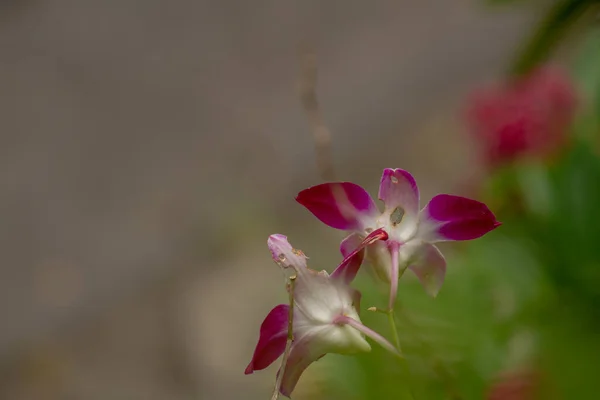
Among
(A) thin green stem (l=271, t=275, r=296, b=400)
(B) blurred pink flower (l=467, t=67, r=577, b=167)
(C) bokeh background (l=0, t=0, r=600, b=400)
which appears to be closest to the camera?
(A) thin green stem (l=271, t=275, r=296, b=400)

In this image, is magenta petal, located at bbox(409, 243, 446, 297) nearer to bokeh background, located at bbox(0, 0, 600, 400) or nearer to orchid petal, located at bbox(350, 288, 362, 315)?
orchid petal, located at bbox(350, 288, 362, 315)

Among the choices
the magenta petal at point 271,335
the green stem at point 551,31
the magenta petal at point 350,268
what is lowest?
the magenta petal at point 271,335

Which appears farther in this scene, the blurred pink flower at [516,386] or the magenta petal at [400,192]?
the blurred pink flower at [516,386]

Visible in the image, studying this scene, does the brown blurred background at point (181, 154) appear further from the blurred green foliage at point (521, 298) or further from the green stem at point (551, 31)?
the green stem at point (551, 31)

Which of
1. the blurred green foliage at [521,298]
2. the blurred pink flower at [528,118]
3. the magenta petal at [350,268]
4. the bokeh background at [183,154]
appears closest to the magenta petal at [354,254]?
the magenta petal at [350,268]

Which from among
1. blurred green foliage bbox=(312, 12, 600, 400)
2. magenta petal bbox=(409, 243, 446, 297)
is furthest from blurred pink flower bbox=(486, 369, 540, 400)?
Result: magenta petal bbox=(409, 243, 446, 297)

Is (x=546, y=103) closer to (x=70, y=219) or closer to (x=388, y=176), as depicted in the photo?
(x=388, y=176)

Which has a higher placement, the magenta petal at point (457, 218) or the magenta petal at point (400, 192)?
the magenta petal at point (400, 192)
